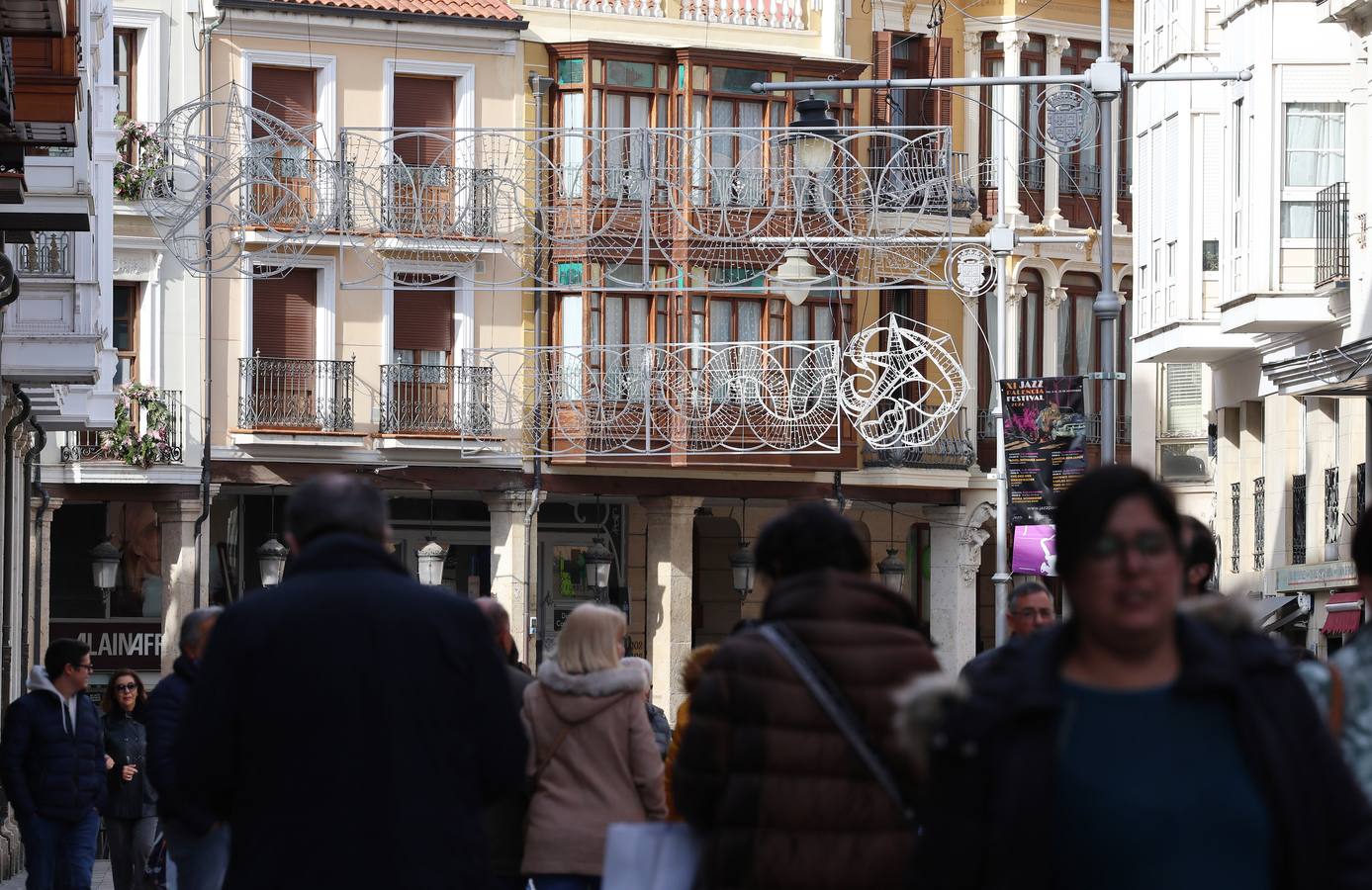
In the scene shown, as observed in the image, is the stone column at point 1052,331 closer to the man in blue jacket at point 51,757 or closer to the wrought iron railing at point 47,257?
the wrought iron railing at point 47,257

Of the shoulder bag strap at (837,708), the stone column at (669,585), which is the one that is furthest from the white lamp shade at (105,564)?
the shoulder bag strap at (837,708)

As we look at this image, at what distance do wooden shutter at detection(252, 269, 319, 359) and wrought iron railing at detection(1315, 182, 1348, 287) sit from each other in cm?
1757

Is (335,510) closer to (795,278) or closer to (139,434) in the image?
(795,278)

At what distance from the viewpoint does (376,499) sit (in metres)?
6.94

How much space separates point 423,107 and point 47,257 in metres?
18.9

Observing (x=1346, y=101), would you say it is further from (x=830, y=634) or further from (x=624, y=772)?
(x=830, y=634)

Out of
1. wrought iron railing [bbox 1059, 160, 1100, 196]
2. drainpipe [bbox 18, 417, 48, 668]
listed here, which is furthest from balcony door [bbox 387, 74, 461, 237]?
wrought iron railing [bbox 1059, 160, 1100, 196]

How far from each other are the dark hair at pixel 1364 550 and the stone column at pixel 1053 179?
42339 millimetres

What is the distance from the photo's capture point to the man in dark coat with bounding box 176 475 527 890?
6477 mm

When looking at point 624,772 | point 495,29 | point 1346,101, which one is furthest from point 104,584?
point 624,772

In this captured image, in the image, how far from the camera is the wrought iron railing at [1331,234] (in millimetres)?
29781

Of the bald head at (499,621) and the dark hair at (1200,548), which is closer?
the dark hair at (1200,548)

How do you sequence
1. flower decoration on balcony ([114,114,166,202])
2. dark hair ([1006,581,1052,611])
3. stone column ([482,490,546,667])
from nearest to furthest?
dark hair ([1006,581,1052,611]) → flower decoration on balcony ([114,114,166,202]) → stone column ([482,490,546,667])

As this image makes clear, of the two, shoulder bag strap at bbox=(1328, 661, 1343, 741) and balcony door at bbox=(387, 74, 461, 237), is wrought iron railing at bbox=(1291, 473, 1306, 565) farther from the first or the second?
shoulder bag strap at bbox=(1328, 661, 1343, 741)
